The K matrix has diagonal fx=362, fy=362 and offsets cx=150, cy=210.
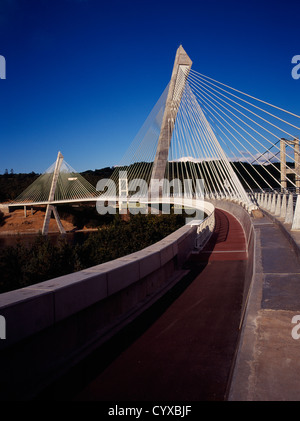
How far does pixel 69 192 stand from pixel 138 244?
201 feet

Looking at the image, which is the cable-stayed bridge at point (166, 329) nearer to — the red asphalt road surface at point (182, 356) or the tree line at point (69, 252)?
the red asphalt road surface at point (182, 356)

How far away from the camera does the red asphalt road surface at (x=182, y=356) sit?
9.76ft

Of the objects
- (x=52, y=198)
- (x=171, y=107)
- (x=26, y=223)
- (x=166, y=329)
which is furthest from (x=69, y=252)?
(x=26, y=223)

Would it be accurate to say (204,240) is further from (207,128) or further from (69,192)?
(69,192)

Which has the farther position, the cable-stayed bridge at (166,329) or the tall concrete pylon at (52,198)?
the tall concrete pylon at (52,198)

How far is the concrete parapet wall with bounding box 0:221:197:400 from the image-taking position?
288 centimetres

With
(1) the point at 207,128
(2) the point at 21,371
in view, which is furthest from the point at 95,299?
(1) the point at 207,128

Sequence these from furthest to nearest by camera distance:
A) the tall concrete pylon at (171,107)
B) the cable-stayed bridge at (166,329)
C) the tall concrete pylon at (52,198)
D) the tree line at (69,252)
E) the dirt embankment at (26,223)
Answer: the dirt embankment at (26,223) < the tall concrete pylon at (52,198) < the tall concrete pylon at (171,107) < the tree line at (69,252) < the cable-stayed bridge at (166,329)

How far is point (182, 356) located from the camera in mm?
3617

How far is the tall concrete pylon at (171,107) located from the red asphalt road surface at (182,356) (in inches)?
1006

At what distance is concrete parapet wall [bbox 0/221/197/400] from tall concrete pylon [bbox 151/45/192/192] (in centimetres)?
2609

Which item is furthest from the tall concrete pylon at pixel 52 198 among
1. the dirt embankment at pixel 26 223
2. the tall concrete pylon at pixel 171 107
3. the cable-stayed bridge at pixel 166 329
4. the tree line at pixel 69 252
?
the cable-stayed bridge at pixel 166 329

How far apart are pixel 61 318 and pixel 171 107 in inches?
1142

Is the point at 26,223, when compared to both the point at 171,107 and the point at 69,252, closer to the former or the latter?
the point at 171,107
